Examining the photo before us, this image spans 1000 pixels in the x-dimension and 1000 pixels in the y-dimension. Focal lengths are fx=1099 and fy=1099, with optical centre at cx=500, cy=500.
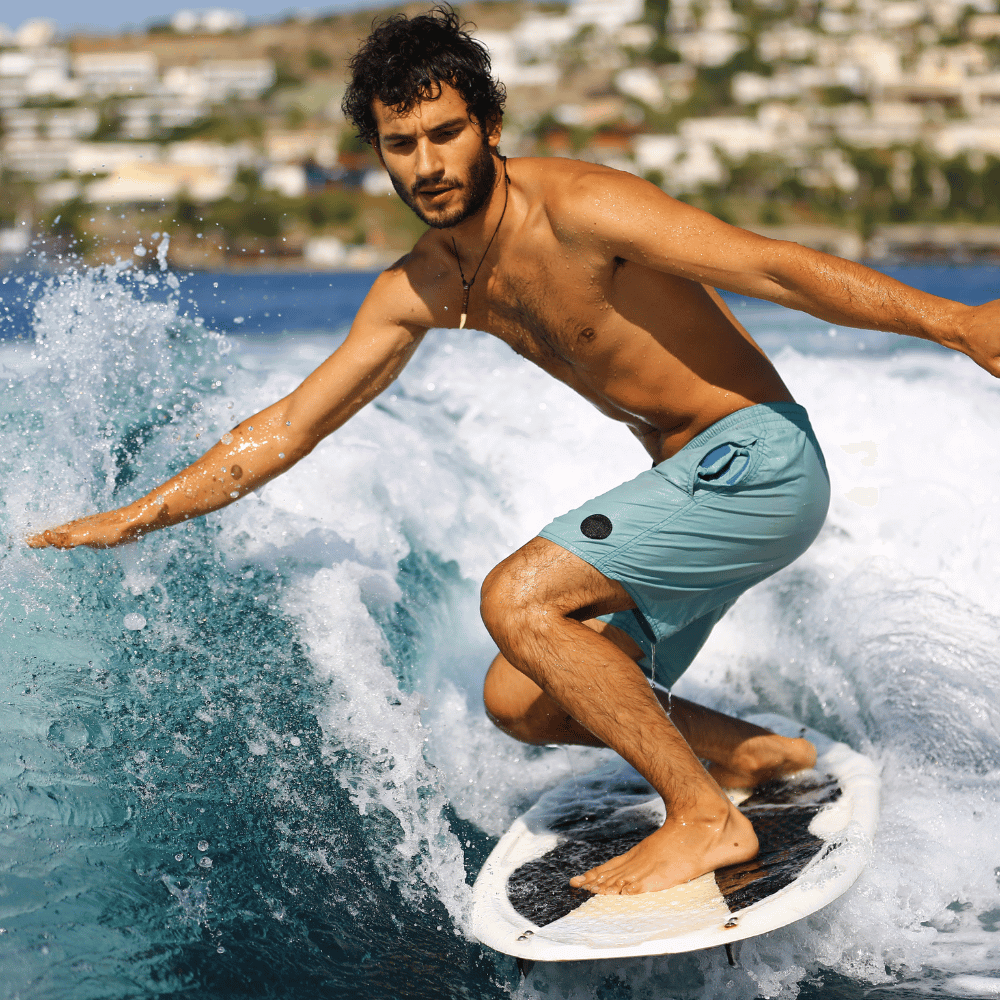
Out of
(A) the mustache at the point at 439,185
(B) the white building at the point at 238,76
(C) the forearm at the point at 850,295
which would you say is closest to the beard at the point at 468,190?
(A) the mustache at the point at 439,185

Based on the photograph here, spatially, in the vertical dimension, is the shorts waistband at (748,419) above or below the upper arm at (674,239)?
below

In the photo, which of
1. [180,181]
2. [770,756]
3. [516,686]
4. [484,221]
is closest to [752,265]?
[484,221]

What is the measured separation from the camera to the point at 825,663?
16.2 feet

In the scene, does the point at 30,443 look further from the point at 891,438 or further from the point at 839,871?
the point at 891,438

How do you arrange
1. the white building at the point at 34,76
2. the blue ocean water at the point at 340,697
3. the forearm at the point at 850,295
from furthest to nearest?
the white building at the point at 34,76, the blue ocean water at the point at 340,697, the forearm at the point at 850,295

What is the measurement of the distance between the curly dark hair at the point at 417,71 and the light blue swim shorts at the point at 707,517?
1.14m

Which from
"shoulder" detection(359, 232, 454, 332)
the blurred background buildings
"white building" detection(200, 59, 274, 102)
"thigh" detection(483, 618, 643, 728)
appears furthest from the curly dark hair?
"white building" detection(200, 59, 274, 102)

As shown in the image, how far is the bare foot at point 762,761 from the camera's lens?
145 inches

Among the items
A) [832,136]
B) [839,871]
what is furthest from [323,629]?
[832,136]

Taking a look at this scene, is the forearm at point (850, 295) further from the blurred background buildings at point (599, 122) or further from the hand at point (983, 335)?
the blurred background buildings at point (599, 122)

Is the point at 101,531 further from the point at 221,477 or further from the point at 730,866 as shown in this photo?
the point at 730,866

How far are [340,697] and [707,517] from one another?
1429 millimetres

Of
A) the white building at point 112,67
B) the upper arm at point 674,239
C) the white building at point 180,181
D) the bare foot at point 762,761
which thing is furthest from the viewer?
the white building at point 112,67

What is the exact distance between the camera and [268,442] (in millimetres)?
3338
